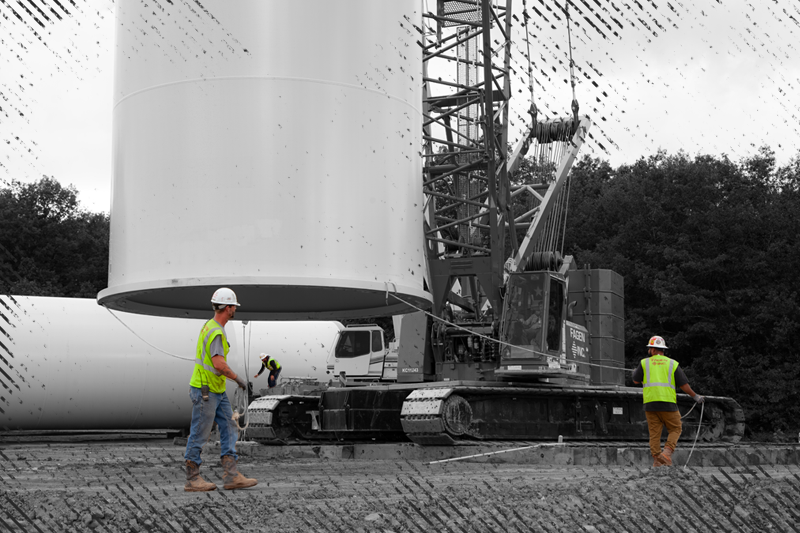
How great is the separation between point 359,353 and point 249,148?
15541 mm

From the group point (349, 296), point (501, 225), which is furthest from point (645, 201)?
point (349, 296)

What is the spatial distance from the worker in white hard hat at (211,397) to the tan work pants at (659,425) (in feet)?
20.0

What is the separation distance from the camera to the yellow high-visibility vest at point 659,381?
40.9ft

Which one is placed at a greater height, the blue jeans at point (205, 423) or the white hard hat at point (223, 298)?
the white hard hat at point (223, 298)

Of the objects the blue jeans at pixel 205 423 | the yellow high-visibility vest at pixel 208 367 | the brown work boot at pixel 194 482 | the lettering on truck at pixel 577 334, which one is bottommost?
the brown work boot at pixel 194 482

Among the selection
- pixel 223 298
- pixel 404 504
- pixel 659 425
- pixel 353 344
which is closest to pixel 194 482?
pixel 223 298

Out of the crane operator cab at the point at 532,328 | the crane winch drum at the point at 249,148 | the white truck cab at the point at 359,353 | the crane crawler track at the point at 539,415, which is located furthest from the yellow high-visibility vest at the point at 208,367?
the white truck cab at the point at 359,353

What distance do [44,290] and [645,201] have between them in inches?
1076

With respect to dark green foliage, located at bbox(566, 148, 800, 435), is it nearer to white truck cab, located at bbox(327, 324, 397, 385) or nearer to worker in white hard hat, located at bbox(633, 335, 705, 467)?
white truck cab, located at bbox(327, 324, 397, 385)

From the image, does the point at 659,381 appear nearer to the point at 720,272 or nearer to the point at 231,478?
the point at 231,478

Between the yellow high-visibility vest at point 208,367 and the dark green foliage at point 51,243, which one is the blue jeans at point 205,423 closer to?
the yellow high-visibility vest at point 208,367

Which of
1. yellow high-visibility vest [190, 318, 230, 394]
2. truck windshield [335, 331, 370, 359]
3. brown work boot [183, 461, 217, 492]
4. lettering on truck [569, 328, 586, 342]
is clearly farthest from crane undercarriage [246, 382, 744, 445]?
truck windshield [335, 331, 370, 359]

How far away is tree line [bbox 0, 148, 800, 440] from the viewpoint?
35.0 meters

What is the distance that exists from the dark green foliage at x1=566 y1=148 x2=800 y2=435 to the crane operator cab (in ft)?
73.3
